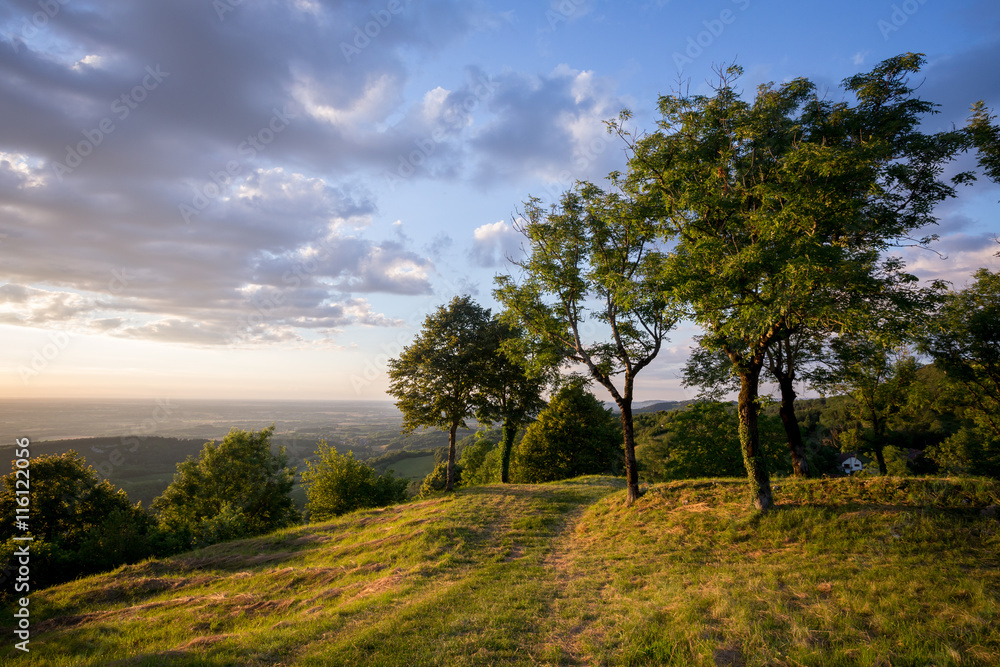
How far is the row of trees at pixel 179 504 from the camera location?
19.8 m

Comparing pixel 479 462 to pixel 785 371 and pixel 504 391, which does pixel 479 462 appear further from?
pixel 785 371

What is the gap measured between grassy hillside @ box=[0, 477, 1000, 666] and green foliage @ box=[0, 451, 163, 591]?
16.8 ft

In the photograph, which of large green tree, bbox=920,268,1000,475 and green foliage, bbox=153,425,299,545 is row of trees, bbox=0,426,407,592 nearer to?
green foliage, bbox=153,425,299,545

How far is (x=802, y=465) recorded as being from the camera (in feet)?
55.0

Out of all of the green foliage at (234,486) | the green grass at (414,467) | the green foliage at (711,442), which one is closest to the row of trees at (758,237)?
the green foliage at (711,442)

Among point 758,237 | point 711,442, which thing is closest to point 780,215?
point 758,237

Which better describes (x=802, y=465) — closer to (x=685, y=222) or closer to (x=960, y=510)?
(x=960, y=510)

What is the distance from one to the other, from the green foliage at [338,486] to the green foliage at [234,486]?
3194 mm

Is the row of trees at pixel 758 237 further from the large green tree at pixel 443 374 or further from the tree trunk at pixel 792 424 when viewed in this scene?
the large green tree at pixel 443 374

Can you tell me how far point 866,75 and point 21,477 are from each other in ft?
147

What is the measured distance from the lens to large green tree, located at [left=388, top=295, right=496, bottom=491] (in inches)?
1056

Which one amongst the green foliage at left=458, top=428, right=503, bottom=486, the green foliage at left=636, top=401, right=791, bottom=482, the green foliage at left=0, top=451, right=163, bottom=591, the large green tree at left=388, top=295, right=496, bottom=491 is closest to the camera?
the green foliage at left=0, top=451, right=163, bottom=591

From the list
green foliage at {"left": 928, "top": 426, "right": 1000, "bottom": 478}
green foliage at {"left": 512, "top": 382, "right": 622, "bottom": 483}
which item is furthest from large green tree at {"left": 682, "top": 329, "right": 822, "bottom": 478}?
green foliage at {"left": 928, "top": 426, "right": 1000, "bottom": 478}

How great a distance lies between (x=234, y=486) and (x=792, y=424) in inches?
1664
